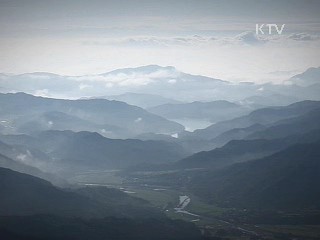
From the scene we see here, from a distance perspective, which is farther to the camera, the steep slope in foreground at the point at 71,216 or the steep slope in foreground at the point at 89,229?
the steep slope in foreground at the point at 71,216

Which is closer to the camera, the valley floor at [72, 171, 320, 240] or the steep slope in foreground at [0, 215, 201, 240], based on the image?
the steep slope in foreground at [0, 215, 201, 240]

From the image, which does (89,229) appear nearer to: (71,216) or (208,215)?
(71,216)

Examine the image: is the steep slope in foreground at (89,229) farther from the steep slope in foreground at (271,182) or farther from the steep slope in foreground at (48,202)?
the steep slope in foreground at (271,182)

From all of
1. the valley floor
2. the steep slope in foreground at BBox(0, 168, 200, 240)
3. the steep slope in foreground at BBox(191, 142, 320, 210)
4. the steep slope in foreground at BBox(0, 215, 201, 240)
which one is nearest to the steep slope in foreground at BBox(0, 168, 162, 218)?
the steep slope in foreground at BBox(0, 168, 200, 240)

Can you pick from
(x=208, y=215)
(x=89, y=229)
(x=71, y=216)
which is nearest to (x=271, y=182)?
(x=208, y=215)

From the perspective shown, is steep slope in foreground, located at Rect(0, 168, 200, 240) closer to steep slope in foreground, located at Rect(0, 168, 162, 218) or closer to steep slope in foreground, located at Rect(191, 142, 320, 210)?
steep slope in foreground, located at Rect(0, 168, 162, 218)

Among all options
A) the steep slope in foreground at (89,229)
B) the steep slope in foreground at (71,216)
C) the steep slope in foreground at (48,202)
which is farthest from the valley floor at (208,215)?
the steep slope in foreground at (48,202)

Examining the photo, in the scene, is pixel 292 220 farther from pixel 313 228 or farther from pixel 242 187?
pixel 242 187

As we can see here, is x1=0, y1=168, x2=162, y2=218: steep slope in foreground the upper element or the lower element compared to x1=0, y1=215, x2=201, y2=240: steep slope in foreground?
upper

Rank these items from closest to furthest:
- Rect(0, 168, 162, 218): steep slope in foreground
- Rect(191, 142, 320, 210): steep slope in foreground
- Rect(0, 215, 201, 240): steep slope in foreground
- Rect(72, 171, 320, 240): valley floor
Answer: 1. Rect(0, 215, 201, 240): steep slope in foreground
2. Rect(72, 171, 320, 240): valley floor
3. Rect(0, 168, 162, 218): steep slope in foreground
4. Rect(191, 142, 320, 210): steep slope in foreground
